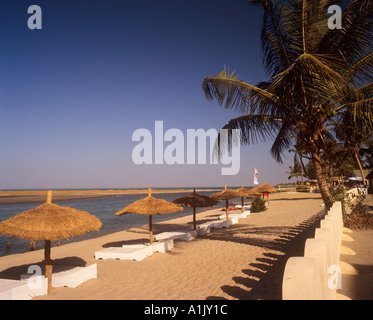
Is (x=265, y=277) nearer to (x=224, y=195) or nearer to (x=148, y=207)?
(x=148, y=207)

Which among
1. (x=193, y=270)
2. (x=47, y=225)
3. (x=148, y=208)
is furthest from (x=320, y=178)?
(x=47, y=225)

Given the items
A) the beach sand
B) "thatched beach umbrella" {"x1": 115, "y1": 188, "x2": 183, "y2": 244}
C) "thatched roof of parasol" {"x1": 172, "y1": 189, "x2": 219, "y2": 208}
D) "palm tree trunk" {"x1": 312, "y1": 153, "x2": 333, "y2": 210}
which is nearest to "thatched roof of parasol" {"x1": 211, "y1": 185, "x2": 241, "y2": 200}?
"thatched roof of parasol" {"x1": 172, "y1": 189, "x2": 219, "y2": 208}

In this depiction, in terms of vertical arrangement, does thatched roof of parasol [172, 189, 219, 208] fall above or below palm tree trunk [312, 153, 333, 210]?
below

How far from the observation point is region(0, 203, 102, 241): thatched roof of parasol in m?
5.03

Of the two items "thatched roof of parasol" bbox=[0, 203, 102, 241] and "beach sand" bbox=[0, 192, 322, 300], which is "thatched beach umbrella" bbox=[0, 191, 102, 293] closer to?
"thatched roof of parasol" bbox=[0, 203, 102, 241]

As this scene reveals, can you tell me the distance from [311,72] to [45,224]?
18.7ft

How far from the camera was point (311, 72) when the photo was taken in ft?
15.9

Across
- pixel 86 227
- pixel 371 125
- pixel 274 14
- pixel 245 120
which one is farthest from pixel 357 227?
pixel 86 227

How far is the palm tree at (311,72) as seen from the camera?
193 inches

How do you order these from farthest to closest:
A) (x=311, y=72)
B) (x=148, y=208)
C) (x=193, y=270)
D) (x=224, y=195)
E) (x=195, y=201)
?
(x=224, y=195)
(x=195, y=201)
(x=148, y=208)
(x=193, y=270)
(x=311, y=72)

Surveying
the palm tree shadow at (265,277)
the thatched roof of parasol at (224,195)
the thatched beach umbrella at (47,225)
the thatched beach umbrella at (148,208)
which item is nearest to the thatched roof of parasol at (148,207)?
the thatched beach umbrella at (148,208)
